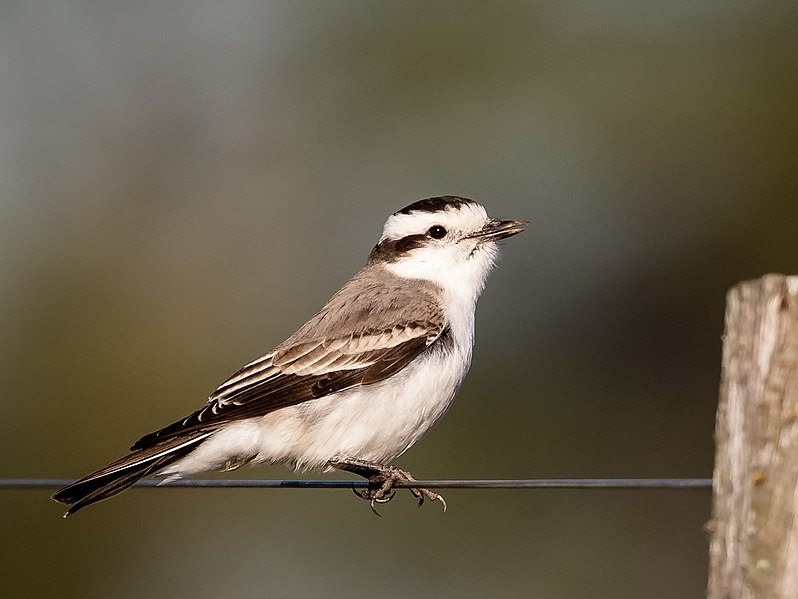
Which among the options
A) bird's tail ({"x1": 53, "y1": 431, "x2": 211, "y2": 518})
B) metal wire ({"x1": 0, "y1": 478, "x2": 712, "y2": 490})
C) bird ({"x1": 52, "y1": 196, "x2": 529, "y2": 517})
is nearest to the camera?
metal wire ({"x1": 0, "y1": 478, "x2": 712, "y2": 490})

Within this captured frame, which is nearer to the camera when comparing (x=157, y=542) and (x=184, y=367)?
(x=157, y=542)

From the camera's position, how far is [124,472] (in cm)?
744

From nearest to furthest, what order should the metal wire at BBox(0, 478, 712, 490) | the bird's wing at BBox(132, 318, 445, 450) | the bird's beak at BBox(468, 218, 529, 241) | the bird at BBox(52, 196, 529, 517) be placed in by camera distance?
the metal wire at BBox(0, 478, 712, 490) < the bird at BBox(52, 196, 529, 517) < the bird's wing at BBox(132, 318, 445, 450) < the bird's beak at BBox(468, 218, 529, 241)

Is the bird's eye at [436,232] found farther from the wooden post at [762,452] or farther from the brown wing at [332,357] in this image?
the wooden post at [762,452]

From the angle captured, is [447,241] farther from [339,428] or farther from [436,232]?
[339,428]

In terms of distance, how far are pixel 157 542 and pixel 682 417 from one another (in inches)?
286

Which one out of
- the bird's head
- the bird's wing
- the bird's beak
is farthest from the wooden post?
the bird's beak

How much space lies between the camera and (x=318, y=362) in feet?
27.0

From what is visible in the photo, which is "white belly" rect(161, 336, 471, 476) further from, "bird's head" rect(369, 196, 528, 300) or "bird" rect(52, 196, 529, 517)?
"bird's head" rect(369, 196, 528, 300)

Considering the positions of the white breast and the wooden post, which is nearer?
the wooden post

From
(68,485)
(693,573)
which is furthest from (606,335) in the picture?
(68,485)

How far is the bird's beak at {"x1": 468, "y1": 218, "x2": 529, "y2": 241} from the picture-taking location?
→ 9227mm

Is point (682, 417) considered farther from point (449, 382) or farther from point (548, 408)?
point (449, 382)

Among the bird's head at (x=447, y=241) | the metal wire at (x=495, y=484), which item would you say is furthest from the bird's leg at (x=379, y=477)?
the bird's head at (x=447, y=241)
